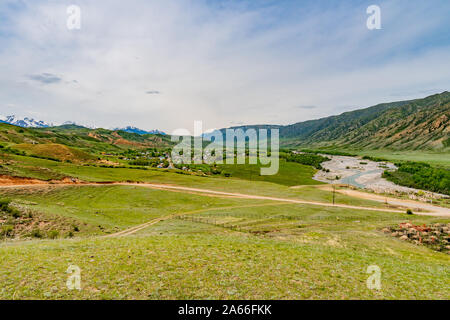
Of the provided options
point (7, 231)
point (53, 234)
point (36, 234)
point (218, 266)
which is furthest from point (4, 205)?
point (218, 266)

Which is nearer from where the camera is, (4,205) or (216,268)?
(216,268)

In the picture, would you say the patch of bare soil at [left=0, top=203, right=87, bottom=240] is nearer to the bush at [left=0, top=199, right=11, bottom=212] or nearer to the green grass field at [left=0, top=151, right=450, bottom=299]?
the bush at [left=0, top=199, right=11, bottom=212]

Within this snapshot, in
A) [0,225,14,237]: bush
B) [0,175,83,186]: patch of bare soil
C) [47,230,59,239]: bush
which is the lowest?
[47,230,59,239]: bush

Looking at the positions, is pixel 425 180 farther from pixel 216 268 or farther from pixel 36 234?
pixel 36 234

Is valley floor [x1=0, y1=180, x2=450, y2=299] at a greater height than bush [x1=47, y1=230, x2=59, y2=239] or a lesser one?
greater

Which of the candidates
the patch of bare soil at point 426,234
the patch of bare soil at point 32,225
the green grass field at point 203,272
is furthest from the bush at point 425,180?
the patch of bare soil at point 32,225

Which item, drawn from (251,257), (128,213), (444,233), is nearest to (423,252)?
(444,233)

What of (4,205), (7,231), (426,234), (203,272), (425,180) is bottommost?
(426,234)

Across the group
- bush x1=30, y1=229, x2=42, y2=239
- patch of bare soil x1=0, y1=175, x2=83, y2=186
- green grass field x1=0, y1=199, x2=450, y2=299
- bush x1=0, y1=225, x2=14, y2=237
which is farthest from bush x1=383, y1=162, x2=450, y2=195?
patch of bare soil x1=0, y1=175, x2=83, y2=186

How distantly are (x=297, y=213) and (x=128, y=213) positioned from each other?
133ft

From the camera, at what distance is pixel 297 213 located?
54.9 m

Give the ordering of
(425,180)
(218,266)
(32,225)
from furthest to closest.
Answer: (425,180) → (32,225) → (218,266)

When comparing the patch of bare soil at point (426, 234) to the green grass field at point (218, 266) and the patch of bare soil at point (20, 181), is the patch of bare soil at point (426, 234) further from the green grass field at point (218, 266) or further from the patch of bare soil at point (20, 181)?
the patch of bare soil at point (20, 181)
